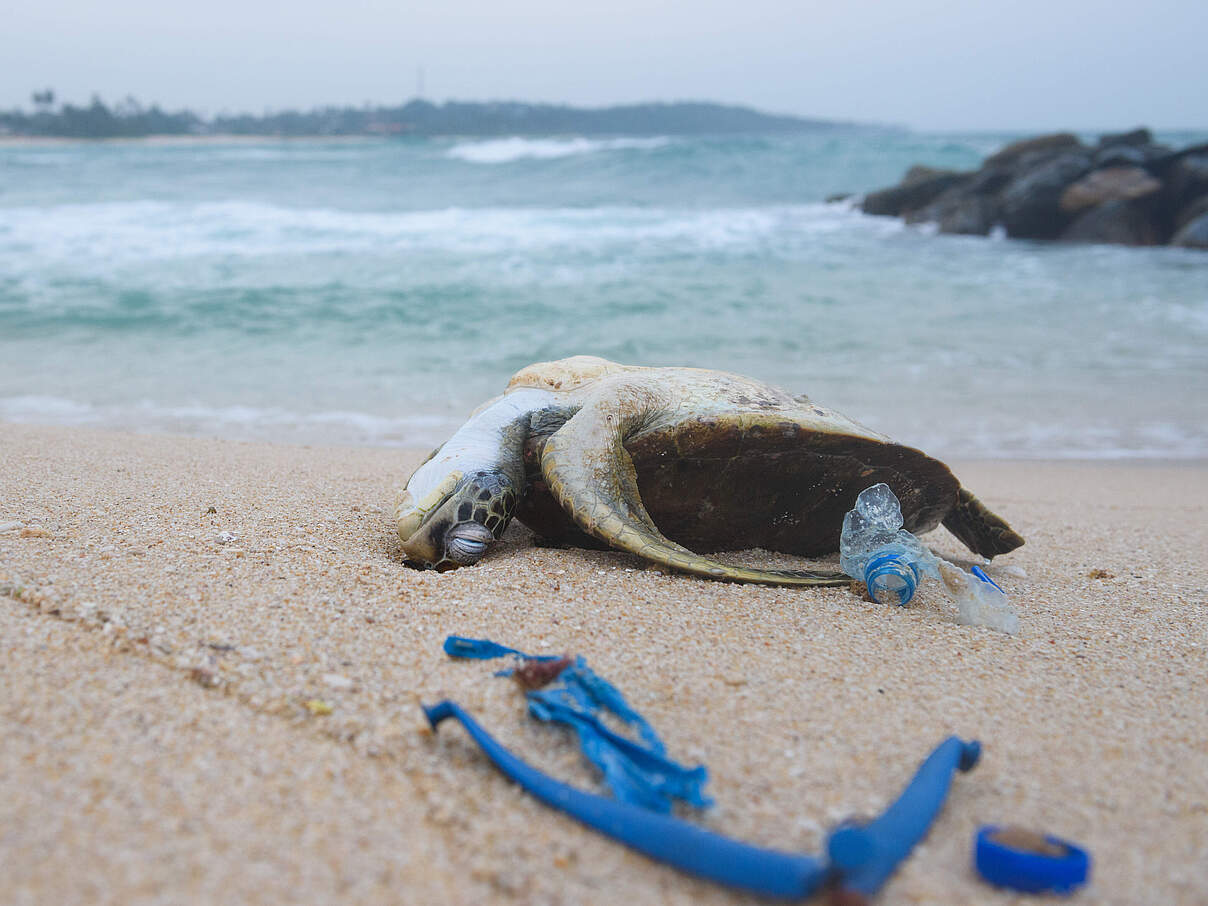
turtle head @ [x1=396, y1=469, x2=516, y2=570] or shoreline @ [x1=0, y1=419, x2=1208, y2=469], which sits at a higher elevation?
turtle head @ [x1=396, y1=469, x2=516, y2=570]

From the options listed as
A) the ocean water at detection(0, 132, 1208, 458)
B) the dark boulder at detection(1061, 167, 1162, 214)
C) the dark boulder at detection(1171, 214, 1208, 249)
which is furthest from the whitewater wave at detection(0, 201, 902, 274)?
the dark boulder at detection(1171, 214, 1208, 249)

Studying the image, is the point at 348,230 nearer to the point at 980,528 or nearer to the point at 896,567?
the point at 980,528

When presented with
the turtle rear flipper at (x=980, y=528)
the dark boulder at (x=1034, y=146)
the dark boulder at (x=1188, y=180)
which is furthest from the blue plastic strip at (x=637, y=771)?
the dark boulder at (x=1034, y=146)

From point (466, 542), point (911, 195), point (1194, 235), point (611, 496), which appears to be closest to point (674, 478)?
point (611, 496)

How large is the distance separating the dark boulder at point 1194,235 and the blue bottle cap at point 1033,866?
18.5 m

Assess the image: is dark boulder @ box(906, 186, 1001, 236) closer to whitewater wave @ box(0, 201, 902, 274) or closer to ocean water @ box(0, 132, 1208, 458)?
ocean water @ box(0, 132, 1208, 458)

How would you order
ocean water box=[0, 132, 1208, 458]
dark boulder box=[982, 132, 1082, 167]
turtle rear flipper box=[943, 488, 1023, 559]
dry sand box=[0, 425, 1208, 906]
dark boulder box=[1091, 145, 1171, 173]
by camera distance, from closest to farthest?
dry sand box=[0, 425, 1208, 906] → turtle rear flipper box=[943, 488, 1023, 559] → ocean water box=[0, 132, 1208, 458] → dark boulder box=[1091, 145, 1171, 173] → dark boulder box=[982, 132, 1082, 167]

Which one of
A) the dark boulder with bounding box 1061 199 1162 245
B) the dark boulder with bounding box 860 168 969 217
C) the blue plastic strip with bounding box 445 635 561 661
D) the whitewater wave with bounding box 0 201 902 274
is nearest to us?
the blue plastic strip with bounding box 445 635 561 661

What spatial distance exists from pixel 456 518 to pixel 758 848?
1.62m

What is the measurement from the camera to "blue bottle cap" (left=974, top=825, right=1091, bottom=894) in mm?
1173

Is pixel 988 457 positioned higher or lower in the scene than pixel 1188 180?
lower

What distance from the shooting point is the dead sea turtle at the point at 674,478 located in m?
2.50

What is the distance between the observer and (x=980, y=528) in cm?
295

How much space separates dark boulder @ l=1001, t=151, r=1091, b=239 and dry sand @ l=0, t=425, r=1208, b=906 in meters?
17.7
